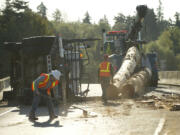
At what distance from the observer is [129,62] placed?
1973cm

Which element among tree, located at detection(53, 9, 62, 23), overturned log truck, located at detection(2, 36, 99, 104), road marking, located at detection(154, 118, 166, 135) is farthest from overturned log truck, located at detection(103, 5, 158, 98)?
tree, located at detection(53, 9, 62, 23)

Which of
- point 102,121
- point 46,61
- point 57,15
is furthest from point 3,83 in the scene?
point 57,15

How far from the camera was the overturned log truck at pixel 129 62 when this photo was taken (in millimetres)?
15984

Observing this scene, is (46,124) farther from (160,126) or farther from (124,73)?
(124,73)

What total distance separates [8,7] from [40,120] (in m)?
52.7

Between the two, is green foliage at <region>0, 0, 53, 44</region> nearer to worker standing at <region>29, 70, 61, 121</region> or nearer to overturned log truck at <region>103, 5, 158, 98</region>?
overturned log truck at <region>103, 5, 158, 98</region>

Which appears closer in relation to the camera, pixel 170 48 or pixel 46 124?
pixel 46 124

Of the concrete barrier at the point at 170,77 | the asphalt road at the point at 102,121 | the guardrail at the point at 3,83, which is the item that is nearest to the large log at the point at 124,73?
the asphalt road at the point at 102,121

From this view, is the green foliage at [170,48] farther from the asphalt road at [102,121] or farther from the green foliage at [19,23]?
the asphalt road at [102,121]

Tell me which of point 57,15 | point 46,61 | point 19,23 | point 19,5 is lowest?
point 46,61

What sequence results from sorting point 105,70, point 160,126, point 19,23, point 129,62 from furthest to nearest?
point 19,23 → point 129,62 → point 105,70 → point 160,126

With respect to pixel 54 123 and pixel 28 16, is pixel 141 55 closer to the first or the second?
pixel 54 123

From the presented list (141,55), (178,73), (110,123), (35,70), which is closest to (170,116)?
(110,123)

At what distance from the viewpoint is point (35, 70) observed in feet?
47.9
